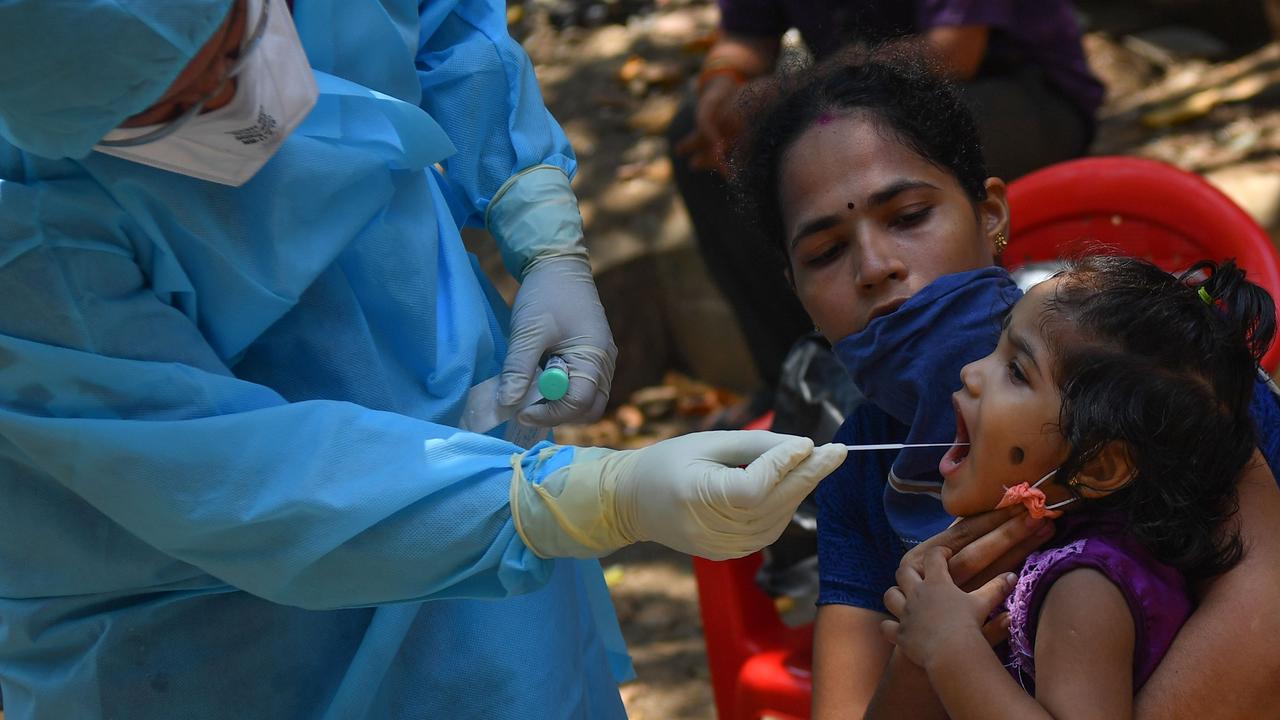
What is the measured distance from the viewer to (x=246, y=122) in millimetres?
1368

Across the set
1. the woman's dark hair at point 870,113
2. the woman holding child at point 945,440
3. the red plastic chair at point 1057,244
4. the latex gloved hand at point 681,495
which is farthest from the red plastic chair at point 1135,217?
the latex gloved hand at point 681,495

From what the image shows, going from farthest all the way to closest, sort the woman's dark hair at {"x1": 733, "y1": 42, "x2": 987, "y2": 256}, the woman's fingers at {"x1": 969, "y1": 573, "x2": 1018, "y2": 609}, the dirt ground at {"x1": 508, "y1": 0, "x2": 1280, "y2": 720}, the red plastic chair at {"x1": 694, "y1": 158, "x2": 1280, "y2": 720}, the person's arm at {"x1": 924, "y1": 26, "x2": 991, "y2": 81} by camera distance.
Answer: the dirt ground at {"x1": 508, "y1": 0, "x2": 1280, "y2": 720} → the person's arm at {"x1": 924, "y1": 26, "x2": 991, "y2": 81} → the red plastic chair at {"x1": 694, "y1": 158, "x2": 1280, "y2": 720} → the woman's dark hair at {"x1": 733, "y1": 42, "x2": 987, "y2": 256} → the woman's fingers at {"x1": 969, "y1": 573, "x2": 1018, "y2": 609}

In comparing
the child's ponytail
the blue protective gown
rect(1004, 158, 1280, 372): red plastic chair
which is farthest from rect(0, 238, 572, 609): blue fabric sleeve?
rect(1004, 158, 1280, 372): red plastic chair

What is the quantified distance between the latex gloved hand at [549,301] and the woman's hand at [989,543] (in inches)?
21.4

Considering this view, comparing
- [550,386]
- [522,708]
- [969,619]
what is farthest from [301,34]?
[969,619]

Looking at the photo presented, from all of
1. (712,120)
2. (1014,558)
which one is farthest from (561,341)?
(712,120)

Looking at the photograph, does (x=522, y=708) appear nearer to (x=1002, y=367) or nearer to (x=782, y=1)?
(x=1002, y=367)

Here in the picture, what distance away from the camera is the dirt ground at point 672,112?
3.27 metres

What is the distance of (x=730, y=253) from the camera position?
336 centimetres

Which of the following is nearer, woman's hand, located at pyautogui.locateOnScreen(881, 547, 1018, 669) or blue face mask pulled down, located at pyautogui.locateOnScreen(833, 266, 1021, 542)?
woman's hand, located at pyautogui.locateOnScreen(881, 547, 1018, 669)

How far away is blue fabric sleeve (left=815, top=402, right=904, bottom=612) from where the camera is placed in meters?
1.71

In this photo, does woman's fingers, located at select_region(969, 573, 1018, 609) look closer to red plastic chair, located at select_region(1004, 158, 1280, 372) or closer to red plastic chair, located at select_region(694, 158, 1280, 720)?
red plastic chair, located at select_region(694, 158, 1280, 720)

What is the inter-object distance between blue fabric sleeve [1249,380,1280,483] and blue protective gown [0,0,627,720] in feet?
2.89

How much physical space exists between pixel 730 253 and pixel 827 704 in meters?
1.85
